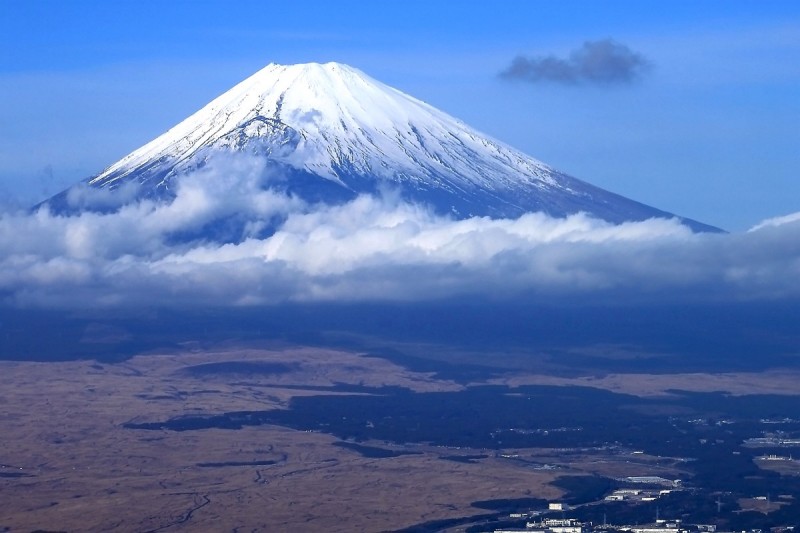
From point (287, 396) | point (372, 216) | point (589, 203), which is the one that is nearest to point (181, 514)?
point (287, 396)

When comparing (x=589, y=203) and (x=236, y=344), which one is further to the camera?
(x=589, y=203)

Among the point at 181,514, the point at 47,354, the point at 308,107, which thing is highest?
the point at 308,107

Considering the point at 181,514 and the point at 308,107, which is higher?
the point at 308,107

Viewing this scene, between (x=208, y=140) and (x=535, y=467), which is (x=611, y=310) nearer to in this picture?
(x=208, y=140)

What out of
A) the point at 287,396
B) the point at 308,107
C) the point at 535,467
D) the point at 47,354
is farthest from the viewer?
the point at 308,107

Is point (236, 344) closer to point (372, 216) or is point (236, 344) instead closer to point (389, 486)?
point (372, 216)

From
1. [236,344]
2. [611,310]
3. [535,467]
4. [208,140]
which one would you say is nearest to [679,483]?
[535,467]

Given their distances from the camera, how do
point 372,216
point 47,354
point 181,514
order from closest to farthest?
point 181,514, point 47,354, point 372,216
